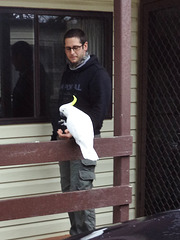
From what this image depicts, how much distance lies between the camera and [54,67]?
14.9 ft

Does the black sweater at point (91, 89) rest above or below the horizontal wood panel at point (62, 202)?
above

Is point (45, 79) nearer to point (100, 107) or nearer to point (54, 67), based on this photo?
point (54, 67)

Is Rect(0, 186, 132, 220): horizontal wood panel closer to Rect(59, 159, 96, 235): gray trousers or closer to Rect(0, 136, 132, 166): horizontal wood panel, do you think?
Rect(0, 136, 132, 166): horizontal wood panel

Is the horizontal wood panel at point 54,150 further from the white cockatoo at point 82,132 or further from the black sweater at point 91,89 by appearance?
the black sweater at point 91,89

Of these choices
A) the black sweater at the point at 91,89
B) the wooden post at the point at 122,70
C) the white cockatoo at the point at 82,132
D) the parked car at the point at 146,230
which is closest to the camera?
the parked car at the point at 146,230

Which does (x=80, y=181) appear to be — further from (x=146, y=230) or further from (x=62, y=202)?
(x=146, y=230)

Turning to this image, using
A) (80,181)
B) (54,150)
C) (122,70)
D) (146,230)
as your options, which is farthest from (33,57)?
(146,230)

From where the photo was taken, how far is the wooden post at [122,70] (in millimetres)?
3180

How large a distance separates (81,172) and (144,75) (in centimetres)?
152

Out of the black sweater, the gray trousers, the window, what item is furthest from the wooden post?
the window

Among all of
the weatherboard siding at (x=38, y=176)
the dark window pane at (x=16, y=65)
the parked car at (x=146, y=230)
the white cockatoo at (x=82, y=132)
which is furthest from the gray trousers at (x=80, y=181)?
the parked car at (x=146, y=230)

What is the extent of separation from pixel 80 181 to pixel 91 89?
763 mm

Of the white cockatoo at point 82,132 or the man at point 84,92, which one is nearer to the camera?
the white cockatoo at point 82,132

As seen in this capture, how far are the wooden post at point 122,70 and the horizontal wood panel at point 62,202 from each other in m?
0.11
